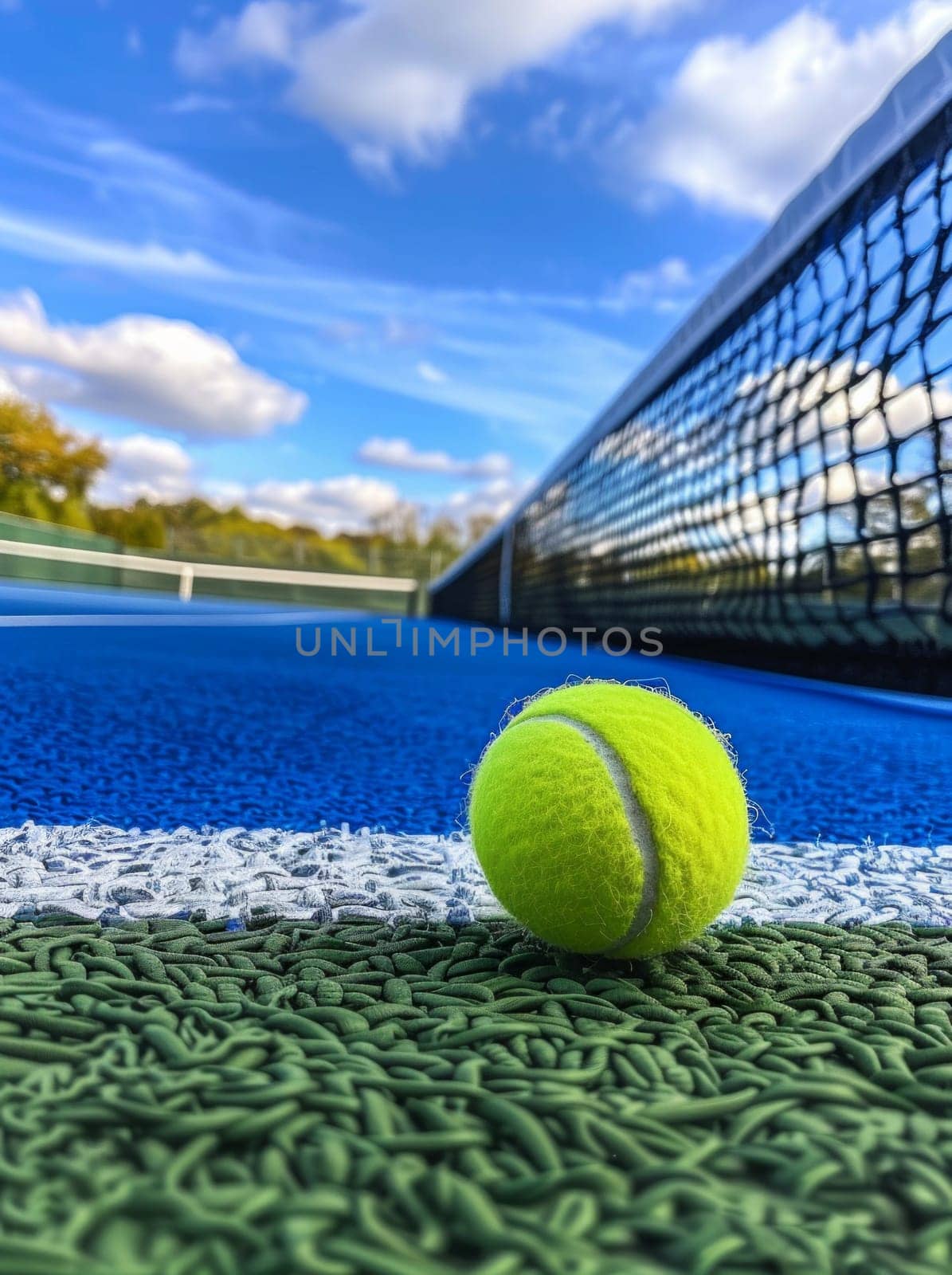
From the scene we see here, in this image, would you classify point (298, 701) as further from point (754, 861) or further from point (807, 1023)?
point (807, 1023)

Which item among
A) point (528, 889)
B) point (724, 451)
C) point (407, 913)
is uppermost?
point (724, 451)

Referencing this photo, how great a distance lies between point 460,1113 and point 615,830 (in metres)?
0.43

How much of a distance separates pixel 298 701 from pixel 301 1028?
2.79 meters

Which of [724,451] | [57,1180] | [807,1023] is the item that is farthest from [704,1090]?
[724,451]

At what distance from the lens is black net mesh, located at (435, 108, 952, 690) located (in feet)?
10.2

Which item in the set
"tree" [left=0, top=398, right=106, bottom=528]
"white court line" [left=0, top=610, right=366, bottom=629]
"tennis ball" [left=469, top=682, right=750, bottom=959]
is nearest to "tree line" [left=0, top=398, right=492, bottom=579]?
"tree" [left=0, top=398, right=106, bottom=528]

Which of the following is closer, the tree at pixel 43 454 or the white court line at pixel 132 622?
the white court line at pixel 132 622

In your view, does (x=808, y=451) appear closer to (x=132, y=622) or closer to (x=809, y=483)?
(x=809, y=483)

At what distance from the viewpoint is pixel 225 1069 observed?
0.83 metres

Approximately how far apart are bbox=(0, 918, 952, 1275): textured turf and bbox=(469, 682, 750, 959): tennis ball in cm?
8

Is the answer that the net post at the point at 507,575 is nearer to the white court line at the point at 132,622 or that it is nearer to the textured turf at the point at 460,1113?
the white court line at the point at 132,622

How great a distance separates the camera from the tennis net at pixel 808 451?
3.07 metres

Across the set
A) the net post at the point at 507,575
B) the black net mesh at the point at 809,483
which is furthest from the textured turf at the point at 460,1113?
the net post at the point at 507,575

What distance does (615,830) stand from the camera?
1.13 metres
